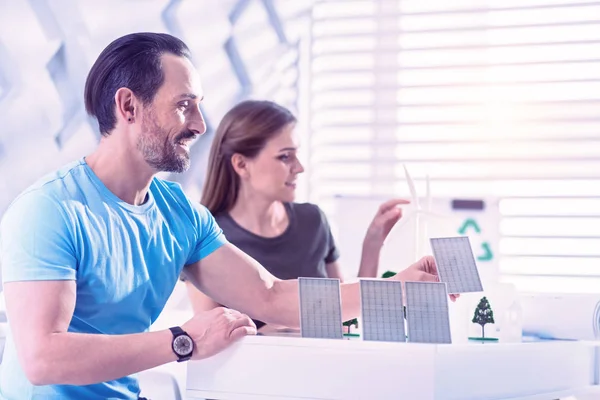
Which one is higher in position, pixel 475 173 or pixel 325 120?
pixel 325 120

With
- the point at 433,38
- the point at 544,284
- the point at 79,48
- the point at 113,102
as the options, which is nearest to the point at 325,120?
the point at 433,38

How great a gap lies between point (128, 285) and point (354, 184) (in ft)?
8.13

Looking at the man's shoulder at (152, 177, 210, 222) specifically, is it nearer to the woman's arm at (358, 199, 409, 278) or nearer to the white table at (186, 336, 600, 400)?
the white table at (186, 336, 600, 400)

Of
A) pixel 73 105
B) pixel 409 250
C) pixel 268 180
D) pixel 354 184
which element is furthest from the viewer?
pixel 354 184

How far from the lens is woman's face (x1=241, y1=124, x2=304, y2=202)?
3268 mm

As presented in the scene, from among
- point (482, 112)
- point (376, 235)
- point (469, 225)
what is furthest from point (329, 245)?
point (482, 112)

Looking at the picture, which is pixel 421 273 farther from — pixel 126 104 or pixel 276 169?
pixel 276 169

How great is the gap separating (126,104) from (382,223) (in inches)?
59.6

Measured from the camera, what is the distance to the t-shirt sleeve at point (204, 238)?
7.37 feet

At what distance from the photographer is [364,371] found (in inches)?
67.7

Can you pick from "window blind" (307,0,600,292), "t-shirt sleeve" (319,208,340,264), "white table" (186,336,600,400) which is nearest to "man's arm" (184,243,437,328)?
"white table" (186,336,600,400)

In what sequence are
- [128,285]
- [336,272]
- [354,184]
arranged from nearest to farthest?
[128,285] < [336,272] < [354,184]

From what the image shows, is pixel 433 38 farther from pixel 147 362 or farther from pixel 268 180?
pixel 147 362

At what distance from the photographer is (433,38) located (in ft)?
13.8
